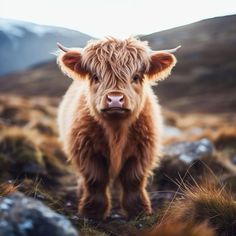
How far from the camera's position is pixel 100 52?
584cm

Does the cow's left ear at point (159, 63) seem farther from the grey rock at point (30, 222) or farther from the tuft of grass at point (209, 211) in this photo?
the grey rock at point (30, 222)

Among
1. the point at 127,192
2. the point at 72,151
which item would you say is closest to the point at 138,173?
the point at 127,192

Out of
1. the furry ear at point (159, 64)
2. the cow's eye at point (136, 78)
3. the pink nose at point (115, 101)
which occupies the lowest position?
the pink nose at point (115, 101)

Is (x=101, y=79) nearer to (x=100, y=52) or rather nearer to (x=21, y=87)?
(x=100, y=52)

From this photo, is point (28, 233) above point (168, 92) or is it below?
above

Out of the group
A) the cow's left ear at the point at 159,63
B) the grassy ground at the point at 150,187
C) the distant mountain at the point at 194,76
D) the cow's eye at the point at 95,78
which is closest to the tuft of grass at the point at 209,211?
the grassy ground at the point at 150,187

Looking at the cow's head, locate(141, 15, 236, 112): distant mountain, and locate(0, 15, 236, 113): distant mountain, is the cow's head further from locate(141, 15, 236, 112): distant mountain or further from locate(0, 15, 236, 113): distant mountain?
locate(141, 15, 236, 112): distant mountain

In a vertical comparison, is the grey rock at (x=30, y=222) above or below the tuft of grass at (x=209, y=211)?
above

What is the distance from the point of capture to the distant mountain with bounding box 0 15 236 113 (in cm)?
4044

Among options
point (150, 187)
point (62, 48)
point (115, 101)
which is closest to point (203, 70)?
point (150, 187)

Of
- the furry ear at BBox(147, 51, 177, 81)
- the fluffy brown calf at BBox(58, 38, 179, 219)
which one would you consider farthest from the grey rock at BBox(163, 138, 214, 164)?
the furry ear at BBox(147, 51, 177, 81)

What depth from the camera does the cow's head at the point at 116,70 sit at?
5.39 metres

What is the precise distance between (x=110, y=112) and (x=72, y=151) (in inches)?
45.9

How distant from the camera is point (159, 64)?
20.2ft
